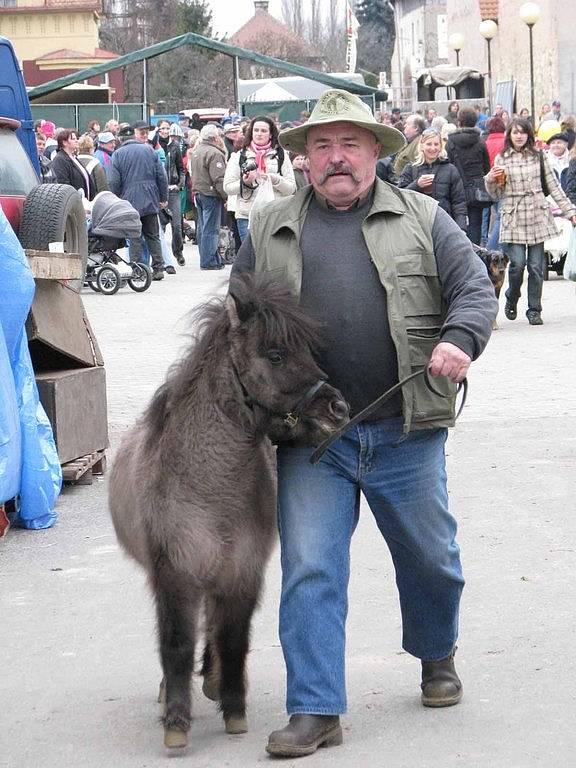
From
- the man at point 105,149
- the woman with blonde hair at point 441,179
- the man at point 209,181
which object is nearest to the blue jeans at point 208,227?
the man at point 209,181

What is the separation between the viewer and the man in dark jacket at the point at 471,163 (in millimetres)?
17984

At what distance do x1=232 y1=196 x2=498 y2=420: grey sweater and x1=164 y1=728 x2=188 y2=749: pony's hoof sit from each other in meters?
1.15

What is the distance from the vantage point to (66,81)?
117 ft

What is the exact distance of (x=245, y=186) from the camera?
16094 millimetres

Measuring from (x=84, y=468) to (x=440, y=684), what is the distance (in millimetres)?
4011

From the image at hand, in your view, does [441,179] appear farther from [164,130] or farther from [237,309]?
[164,130]

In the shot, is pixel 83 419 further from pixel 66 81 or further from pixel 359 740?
pixel 66 81

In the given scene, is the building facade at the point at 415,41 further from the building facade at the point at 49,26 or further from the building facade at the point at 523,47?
the building facade at the point at 49,26

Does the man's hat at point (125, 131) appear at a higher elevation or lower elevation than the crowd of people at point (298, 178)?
higher

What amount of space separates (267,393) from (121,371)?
879cm

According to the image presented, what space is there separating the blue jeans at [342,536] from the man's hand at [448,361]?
0.34 m

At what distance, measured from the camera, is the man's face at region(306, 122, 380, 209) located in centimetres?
436

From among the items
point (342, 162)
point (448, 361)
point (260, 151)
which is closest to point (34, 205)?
Result: point (342, 162)

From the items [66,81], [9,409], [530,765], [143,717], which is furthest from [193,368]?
[66,81]
